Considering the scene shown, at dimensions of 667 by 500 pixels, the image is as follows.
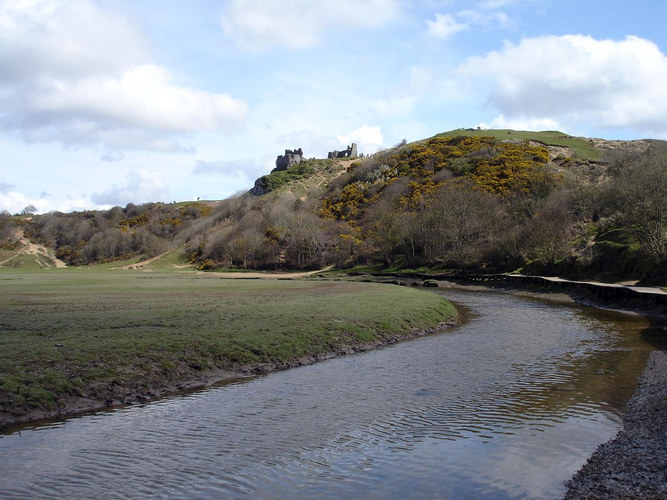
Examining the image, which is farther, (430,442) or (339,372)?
(339,372)

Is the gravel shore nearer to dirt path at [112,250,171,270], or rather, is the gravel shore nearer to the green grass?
the green grass

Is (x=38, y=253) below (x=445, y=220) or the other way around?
below

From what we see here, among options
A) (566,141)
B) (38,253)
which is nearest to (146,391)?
(566,141)

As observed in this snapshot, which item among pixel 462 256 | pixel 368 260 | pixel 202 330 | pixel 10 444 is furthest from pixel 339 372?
pixel 368 260

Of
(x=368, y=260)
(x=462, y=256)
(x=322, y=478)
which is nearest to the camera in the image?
(x=322, y=478)

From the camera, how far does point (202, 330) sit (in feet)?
67.1

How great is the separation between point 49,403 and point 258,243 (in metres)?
97.5

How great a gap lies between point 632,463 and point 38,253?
185 meters

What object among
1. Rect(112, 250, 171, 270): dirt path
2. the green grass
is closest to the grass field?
Rect(112, 250, 171, 270): dirt path

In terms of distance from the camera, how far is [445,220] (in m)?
78.5

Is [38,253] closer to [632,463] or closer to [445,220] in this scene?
[445,220]

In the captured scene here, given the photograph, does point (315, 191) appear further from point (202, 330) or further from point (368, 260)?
point (202, 330)

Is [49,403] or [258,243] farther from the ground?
[258,243]

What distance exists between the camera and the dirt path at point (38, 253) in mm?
152000
